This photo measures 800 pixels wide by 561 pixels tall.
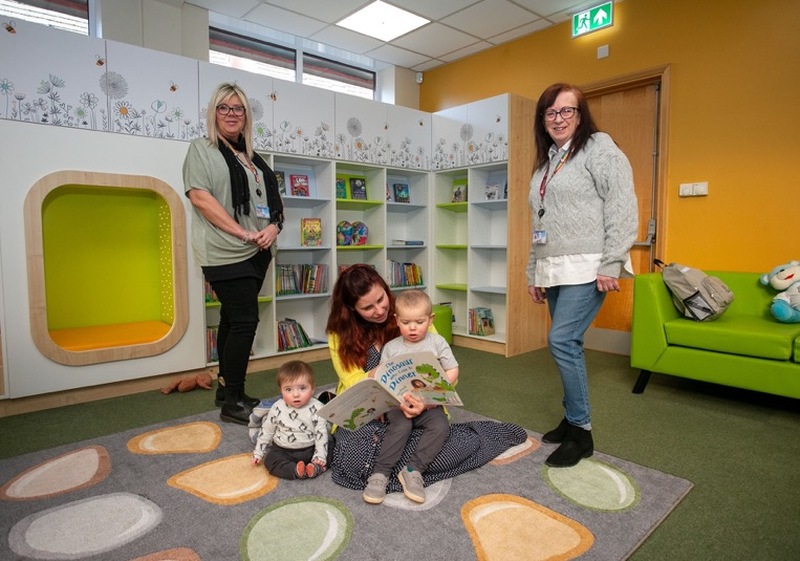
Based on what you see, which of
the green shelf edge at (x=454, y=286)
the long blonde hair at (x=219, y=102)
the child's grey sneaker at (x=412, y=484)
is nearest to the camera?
the child's grey sneaker at (x=412, y=484)

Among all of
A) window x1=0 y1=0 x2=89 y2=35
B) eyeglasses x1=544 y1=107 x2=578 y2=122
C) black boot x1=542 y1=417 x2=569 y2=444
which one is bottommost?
black boot x1=542 y1=417 x2=569 y2=444

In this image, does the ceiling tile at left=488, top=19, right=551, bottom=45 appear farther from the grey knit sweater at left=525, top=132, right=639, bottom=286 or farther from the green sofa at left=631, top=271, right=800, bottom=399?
the grey knit sweater at left=525, top=132, right=639, bottom=286

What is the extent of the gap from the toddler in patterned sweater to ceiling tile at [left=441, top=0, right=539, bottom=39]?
11.6 feet

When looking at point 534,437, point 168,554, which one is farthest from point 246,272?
point 534,437

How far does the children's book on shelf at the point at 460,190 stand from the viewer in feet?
15.3

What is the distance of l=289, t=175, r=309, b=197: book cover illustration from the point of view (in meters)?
3.99

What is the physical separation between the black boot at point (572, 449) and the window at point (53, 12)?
13.8ft

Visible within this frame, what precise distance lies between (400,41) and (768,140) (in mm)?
3165

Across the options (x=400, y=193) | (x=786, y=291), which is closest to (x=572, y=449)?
(x=786, y=291)

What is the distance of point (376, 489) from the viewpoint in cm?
171

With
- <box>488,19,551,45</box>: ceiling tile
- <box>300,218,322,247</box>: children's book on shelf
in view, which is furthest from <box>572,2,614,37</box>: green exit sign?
<box>300,218,322,247</box>: children's book on shelf

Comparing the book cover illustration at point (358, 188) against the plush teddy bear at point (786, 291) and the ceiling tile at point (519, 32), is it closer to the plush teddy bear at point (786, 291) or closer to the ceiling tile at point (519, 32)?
the ceiling tile at point (519, 32)

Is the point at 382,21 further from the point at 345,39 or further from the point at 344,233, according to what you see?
the point at 344,233

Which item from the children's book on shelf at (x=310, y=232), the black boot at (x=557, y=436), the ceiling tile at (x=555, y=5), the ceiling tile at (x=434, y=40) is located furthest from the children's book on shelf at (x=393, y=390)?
the ceiling tile at (x=434, y=40)
